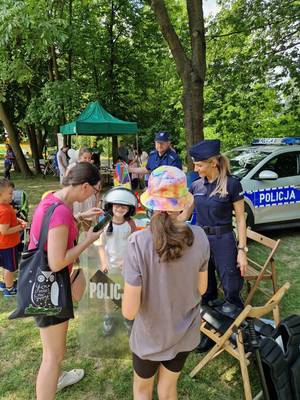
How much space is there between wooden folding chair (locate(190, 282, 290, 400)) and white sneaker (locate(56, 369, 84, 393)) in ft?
2.93

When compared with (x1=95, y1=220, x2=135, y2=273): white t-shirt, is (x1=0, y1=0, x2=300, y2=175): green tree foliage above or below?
above

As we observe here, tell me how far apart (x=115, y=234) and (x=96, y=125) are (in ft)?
26.2

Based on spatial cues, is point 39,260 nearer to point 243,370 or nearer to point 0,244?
point 243,370

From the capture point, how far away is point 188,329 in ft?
5.65

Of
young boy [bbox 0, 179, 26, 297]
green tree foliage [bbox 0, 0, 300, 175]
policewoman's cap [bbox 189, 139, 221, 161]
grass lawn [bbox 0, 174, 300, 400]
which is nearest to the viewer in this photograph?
grass lawn [bbox 0, 174, 300, 400]

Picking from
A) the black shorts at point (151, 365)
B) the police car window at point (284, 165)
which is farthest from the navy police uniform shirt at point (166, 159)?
the black shorts at point (151, 365)

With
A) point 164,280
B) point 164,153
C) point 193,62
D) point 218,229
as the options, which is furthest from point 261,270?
point 193,62

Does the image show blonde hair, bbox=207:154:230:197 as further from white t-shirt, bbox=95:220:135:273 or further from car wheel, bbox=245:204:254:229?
car wheel, bbox=245:204:254:229

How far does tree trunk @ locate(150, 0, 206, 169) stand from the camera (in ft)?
18.0

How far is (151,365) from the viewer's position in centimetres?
→ 174

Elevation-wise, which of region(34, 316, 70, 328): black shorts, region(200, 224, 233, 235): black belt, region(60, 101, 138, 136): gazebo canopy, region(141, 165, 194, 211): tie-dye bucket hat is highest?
region(60, 101, 138, 136): gazebo canopy

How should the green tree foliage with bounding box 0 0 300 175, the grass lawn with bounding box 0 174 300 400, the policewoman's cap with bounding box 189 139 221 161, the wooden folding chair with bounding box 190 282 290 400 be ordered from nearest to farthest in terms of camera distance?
1. the wooden folding chair with bounding box 190 282 290 400
2. the grass lawn with bounding box 0 174 300 400
3. the policewoman's cap with bounding box 189 139 221 161
4. the green tree foliage with bounding box 0 0 300 175

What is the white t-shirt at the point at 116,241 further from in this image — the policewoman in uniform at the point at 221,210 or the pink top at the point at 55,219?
the pink top at the point at 55,219

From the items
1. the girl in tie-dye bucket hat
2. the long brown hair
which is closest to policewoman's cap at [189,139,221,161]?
the girl in tie-dye bucket hat
